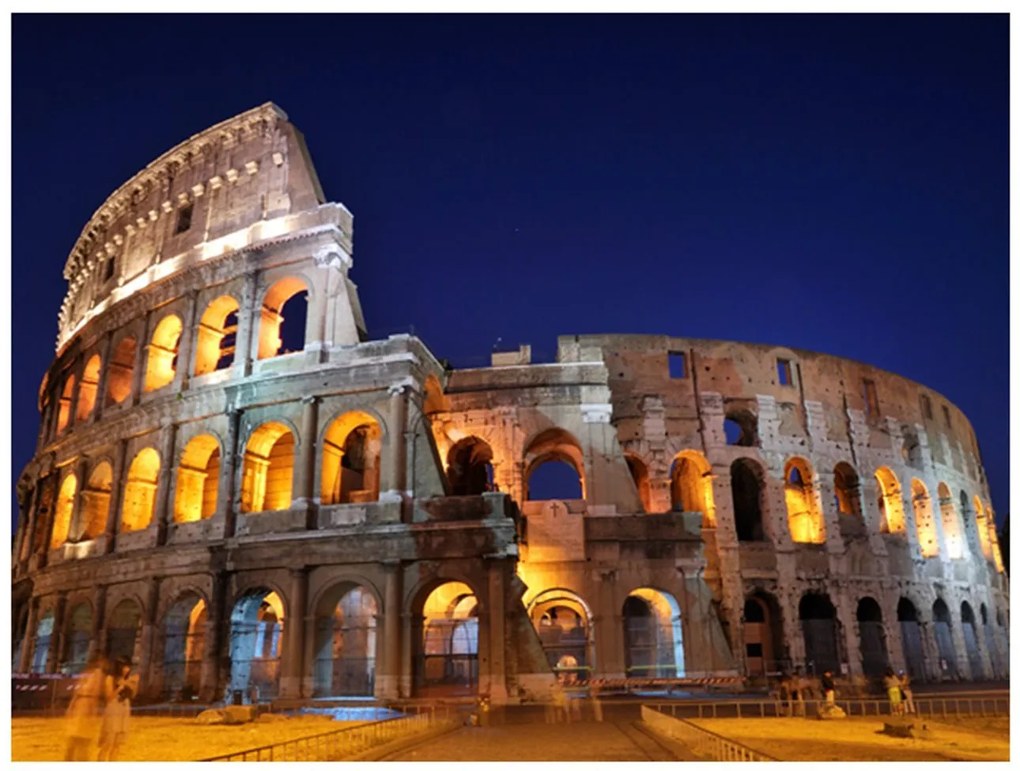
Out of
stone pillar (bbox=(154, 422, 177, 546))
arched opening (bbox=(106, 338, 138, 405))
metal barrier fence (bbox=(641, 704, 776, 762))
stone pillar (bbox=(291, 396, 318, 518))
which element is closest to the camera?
metal barrier fence (bbox=(641, 704, 776, 762))

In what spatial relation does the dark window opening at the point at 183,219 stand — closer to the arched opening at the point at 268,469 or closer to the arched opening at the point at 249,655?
the arched opening at the point at 268,469

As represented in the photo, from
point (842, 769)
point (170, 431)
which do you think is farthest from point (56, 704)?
point (842, 769)

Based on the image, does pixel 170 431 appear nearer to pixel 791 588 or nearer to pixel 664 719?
pixel 664 719

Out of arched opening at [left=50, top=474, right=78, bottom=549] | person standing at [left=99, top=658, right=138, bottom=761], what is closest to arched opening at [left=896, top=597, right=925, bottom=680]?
person standing at [left=99, top=658, right=138, bottom=761]

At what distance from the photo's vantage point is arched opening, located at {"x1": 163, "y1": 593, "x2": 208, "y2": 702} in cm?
1945

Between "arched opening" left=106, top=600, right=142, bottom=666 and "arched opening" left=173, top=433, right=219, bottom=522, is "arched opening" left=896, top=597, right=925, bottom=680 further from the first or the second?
"arched opening" left=106, top=600, right=142, bottom=666

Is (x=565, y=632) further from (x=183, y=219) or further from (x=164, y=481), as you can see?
(x=183, y=219)

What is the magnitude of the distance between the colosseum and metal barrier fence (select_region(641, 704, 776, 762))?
5.18m

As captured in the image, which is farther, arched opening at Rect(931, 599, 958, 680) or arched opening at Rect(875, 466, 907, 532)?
arched opening at Rect(875, 466, 907, 532)

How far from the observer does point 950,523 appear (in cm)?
3045

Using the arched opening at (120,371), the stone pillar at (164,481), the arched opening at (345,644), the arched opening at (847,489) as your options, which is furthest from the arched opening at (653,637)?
the arched opening at (120,371)

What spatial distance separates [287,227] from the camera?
22453 mm

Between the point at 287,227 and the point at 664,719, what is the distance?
16.2 metres

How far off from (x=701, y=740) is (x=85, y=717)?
22.7 feet
